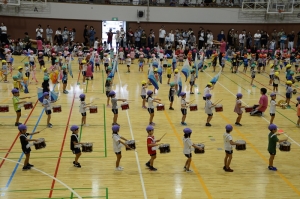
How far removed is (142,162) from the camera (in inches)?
643

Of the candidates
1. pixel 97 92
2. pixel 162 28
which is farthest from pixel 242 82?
pixel 162 28

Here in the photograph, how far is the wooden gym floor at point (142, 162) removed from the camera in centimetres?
1399

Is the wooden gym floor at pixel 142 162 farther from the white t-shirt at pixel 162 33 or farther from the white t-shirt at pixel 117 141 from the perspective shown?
the white t-shirt at pixel 162 33

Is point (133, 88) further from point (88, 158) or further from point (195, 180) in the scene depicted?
point (195, 180)

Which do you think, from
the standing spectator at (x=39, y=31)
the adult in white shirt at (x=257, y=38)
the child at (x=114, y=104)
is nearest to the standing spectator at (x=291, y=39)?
the adult in white shirt at (x=257, y=38)

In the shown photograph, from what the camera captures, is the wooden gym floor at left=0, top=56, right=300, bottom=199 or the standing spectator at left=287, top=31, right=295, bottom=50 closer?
the wooden gym floor at left=0, top=56, right=300, bottom=199

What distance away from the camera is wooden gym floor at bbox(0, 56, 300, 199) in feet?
45.9

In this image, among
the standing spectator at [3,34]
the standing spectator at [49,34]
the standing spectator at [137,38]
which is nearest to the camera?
the standing spectator at [3,34]

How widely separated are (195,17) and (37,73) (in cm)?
2262

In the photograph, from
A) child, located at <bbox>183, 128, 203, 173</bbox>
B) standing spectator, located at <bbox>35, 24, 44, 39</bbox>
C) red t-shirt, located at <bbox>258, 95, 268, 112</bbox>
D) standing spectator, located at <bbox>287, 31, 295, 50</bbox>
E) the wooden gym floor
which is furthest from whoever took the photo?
standing spectator, located at <bbox>287, 31, 295, 50</bbox>

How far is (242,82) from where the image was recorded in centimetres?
3222

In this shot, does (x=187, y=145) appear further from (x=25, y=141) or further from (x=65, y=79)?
(x=65, y=79)

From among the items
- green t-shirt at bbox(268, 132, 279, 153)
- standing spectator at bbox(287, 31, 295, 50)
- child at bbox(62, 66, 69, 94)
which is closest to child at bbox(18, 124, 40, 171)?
green t-shirt at bbox(268, 132, 279, 153)

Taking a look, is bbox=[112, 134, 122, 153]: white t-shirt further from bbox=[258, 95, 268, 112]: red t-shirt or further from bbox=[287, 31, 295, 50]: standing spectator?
bbox=[287, 31, 295, 50]: standing spectator
